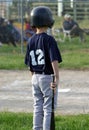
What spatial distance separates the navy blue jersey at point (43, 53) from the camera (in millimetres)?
6734

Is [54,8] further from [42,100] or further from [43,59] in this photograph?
[43,59]

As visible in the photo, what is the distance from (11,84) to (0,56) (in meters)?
6.21

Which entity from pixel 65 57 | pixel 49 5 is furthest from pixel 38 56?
pixel 49 5

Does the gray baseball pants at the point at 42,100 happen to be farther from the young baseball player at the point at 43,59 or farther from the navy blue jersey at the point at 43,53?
the navy blue jersey at the point at 43,53

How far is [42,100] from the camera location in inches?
279

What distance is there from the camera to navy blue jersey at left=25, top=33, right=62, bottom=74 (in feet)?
22.1

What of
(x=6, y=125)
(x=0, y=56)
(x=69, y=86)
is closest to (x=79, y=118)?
(x=6, y=125)

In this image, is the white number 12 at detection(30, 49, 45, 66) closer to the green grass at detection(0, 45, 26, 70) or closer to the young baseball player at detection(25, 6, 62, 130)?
the young baseball player at detection(25, 6, 62, 130)

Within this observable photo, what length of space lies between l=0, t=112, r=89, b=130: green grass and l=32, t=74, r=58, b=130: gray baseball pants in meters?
0.82

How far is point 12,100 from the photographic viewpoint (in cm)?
1081

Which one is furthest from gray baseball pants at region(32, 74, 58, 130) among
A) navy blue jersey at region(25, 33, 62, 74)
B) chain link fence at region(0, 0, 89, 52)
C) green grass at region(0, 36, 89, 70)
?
chain link fence at region(0, 0, 89, 52)

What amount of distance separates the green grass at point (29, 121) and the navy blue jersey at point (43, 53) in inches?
52.1

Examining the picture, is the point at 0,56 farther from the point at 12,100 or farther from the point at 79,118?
the point at 79,118

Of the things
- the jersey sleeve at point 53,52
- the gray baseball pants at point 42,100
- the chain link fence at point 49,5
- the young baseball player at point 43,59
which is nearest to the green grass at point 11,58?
the chain link fence at point 49,5
